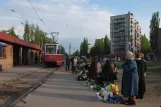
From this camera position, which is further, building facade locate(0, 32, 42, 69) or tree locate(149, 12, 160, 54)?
tree locate(149, 12, 160, 54)

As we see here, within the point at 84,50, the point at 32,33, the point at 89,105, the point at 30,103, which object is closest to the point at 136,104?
the point at 89,105

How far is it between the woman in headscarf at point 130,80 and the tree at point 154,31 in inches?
3570

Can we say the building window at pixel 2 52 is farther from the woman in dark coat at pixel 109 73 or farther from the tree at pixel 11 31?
the tree at pixel 11 31

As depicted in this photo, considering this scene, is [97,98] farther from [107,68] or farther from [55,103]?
[107,68]

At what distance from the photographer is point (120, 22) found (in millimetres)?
172875

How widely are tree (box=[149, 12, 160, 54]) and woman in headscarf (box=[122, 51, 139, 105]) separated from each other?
90.7 metres

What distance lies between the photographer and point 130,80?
10625 millimetres

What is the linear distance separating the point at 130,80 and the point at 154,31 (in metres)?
92.6

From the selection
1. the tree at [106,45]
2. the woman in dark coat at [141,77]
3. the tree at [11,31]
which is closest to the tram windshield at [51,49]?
the woman in dark coat at [141,77]

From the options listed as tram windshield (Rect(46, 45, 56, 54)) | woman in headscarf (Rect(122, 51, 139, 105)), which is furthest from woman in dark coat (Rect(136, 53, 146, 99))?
tram windshield (Rect(46, 45, 56, 54))

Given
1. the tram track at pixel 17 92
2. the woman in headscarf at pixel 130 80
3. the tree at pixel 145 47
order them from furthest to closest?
the tree at pixel 145 47 < the tram track at pixel 17 92 < the woman in headscarf at pixel 130 80

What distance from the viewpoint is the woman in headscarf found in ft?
34.8

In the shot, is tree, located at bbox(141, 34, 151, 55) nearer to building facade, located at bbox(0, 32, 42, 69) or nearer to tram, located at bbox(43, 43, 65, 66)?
building facade, located at bbox(0, 32, 42, 69)

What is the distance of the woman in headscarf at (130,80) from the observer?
417 inches
